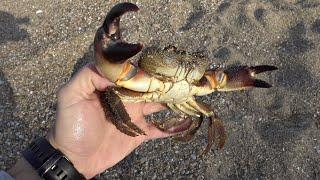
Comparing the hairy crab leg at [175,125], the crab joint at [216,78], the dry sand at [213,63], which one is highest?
the crab joint at [216,78]

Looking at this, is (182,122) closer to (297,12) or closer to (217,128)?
(217,128)

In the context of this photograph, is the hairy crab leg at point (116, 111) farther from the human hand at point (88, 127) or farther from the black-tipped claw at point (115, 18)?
the black-tipped claw at point (115, 18)

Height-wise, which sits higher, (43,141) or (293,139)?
(43,141)

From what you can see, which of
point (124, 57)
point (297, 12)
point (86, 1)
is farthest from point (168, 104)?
point (86, 1)

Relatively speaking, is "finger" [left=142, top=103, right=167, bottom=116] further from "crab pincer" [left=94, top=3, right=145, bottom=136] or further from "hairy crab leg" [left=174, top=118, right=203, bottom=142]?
"crab pincer" [left=94, top=3, right=145, bottom=136]

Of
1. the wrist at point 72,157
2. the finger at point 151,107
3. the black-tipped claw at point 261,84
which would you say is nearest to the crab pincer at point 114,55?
the wrist at point 72,157

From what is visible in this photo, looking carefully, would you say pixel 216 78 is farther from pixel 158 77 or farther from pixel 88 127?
pixel 88 127
